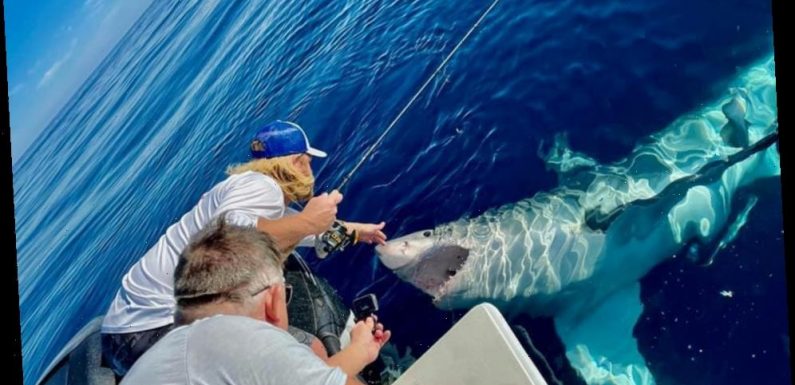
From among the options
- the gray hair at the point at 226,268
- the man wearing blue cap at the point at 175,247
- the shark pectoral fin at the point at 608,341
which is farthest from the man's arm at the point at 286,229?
the shark pectoral fin at the point at 608,341

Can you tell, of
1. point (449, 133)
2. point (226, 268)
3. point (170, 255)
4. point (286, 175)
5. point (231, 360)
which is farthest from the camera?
point (449, 133)

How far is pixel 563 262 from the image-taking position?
4133 millimetres

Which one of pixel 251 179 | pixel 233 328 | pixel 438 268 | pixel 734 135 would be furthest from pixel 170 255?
pixel 734 135

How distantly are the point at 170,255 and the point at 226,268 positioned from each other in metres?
1.59

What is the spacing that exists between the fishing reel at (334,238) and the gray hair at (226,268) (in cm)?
195

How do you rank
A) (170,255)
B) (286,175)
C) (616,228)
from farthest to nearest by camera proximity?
(286,175) → (170,255) → (616,228)

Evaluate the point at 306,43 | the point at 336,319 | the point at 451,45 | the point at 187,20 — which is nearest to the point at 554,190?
the point at 336,319

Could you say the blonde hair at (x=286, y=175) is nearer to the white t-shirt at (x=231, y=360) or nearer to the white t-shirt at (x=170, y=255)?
the white t-shirt at (x=170, y=255)

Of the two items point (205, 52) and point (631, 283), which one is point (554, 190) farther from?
point (205, 52)

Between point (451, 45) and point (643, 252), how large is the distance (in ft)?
9.08

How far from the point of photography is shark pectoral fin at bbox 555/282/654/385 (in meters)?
3.66

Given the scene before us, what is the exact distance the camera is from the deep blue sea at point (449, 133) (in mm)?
3535

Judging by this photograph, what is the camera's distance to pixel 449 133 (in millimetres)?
5387

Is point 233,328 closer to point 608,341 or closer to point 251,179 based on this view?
point 251,179
